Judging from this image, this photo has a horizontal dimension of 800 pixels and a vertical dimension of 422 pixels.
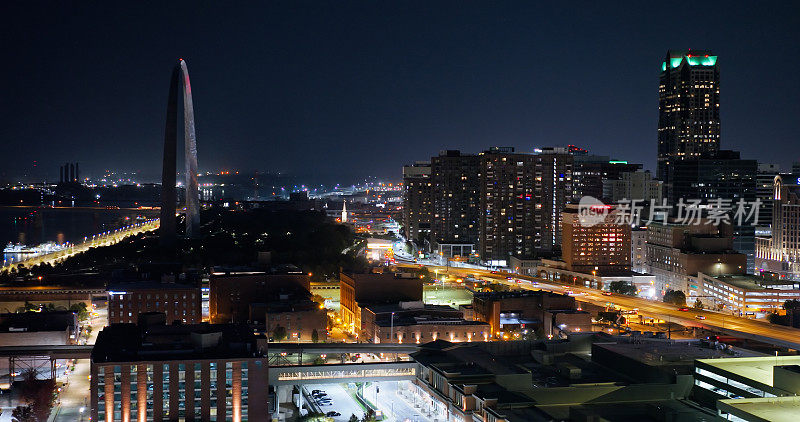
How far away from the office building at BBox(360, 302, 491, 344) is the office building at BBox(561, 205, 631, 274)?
13011mm

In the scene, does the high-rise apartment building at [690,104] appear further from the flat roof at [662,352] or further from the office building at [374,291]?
the flat roof at [662,352]

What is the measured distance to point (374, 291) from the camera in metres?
24.7

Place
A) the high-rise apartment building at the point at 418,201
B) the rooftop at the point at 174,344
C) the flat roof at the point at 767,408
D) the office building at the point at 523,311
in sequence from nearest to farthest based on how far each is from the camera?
the flat roof at the point at 767,408, the rooftop at the point at 174,344, the office building at the point at 523,311, the high-rise apartment building at the point at 418,201

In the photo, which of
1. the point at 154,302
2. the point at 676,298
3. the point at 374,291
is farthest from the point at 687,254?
the point at 154,302

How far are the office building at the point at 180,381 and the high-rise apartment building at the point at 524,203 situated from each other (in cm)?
2782

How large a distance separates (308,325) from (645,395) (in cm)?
927

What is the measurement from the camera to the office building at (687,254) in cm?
3212

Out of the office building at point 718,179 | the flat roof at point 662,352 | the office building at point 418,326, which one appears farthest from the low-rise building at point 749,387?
the office building at point 718,179

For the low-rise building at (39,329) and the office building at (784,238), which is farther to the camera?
the office building at (784,238)

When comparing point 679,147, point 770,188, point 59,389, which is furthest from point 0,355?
point 679,147

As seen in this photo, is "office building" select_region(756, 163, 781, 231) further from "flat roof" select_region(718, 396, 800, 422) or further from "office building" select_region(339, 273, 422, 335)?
"flat roof" select_region(718, 396, 800, 422)

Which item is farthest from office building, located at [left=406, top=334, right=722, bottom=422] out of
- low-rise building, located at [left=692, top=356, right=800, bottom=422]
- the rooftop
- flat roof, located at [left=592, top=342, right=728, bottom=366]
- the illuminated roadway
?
the illuminated roadway

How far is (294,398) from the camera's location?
53.8 feet

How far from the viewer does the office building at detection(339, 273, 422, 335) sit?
24469 mm
